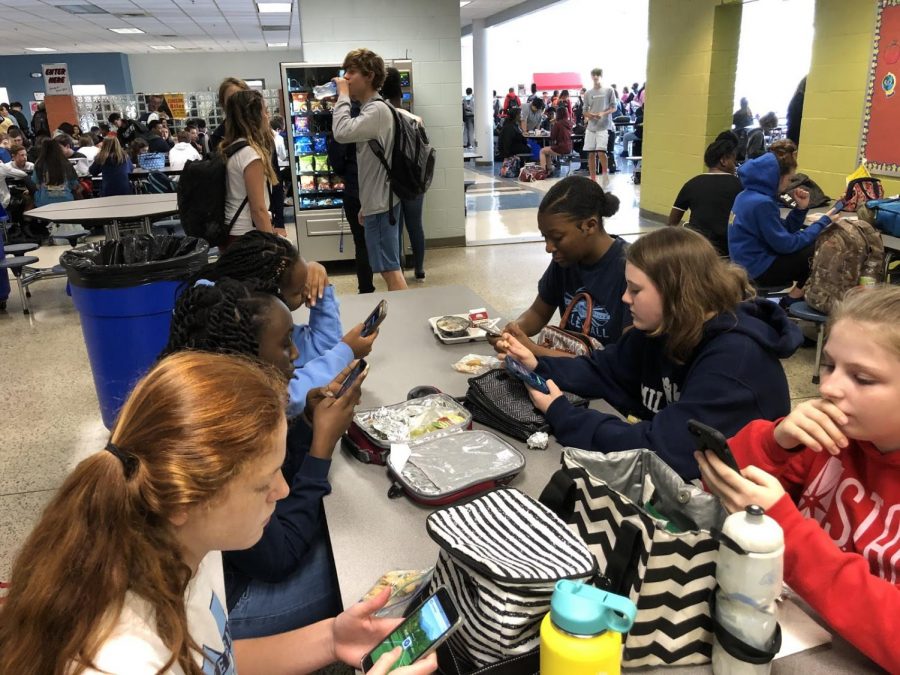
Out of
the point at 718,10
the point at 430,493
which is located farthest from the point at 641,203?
the point at 430,493

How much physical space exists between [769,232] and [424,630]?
3.92 meters

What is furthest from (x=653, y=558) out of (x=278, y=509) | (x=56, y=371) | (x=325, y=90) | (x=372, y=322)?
(x=325, y=90)

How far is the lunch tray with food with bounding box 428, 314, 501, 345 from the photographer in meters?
2.51

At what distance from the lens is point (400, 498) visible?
1.54 m

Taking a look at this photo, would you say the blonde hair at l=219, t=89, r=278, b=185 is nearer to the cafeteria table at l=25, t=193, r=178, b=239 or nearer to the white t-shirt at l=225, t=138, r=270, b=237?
the white t-shirt at l=225, t=138, r=270, b=237

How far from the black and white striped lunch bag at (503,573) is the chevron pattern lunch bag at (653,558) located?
4 centimetres

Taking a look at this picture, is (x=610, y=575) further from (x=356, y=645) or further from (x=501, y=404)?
(x=501, y=404)

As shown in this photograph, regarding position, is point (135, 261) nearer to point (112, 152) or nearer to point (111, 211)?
point (111, 211)

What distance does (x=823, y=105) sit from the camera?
6043mm

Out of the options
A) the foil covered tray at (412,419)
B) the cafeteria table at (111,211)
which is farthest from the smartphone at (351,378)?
the cafeteria table at (111,211)

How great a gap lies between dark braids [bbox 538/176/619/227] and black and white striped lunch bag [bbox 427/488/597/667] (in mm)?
1492

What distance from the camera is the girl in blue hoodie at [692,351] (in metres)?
1.59

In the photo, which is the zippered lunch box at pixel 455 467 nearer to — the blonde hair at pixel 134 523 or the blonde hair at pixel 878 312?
the blonde hair at pixel 134 523

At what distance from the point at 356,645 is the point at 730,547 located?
24.6 inches
